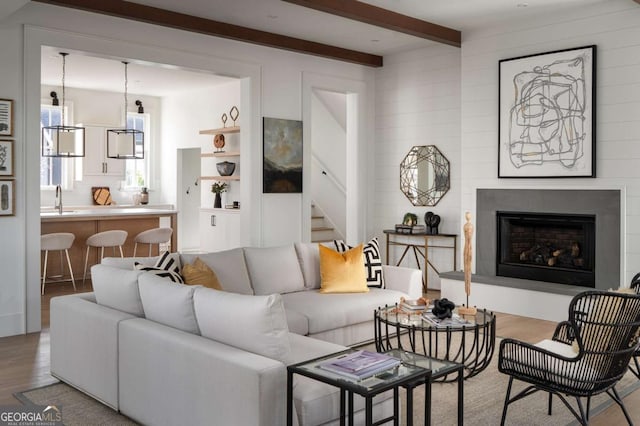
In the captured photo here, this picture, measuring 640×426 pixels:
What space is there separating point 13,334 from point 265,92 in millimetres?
3640

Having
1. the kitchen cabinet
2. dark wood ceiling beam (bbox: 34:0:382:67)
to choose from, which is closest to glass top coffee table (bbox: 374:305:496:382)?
dark wood ceiling beam (bbox: 34:0:382:67)

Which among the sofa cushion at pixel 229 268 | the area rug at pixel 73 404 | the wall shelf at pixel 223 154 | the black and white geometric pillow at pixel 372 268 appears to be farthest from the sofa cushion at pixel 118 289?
the wall shelf at pixel 223 154

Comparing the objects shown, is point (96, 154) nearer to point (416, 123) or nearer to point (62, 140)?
point (62, 140)

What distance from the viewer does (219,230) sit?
945cm

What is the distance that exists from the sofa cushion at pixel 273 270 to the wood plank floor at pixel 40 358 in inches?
64.5

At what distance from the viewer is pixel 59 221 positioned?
7680 mm

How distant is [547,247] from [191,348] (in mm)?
4640

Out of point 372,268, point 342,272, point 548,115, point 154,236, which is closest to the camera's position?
point 342,272

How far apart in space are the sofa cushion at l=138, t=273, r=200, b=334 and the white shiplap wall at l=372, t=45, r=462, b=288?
4559 millimetres

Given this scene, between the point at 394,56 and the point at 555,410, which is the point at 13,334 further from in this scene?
the point at 394,56

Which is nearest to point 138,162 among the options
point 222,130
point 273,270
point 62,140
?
point 222,130

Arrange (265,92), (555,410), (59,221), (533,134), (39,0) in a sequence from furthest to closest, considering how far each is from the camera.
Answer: (59,221) → (265,92) → (533,134) → (39,0) → (555,410)

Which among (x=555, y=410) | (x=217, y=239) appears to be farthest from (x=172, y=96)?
(x=555, y=410)

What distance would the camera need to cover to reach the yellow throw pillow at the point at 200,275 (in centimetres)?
404
